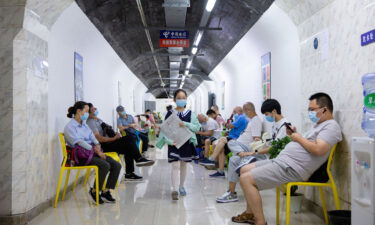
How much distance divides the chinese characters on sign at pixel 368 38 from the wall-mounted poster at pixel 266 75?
3.65 m

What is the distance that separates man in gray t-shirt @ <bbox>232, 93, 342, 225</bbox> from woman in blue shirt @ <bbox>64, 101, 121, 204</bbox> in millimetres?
2173

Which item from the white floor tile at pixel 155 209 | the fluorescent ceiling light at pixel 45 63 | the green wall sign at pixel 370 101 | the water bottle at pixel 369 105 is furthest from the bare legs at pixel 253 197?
the fluorescent ceiling light at pixel 45 63

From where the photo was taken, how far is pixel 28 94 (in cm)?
398

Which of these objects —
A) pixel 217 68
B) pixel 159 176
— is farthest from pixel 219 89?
pixel 159 176

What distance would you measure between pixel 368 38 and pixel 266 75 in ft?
13.1

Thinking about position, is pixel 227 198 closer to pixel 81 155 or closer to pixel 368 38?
pixel 81 155

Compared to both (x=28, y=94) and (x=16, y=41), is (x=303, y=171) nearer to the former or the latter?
Result: (x=28, y=94)

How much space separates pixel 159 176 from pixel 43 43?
11.7 ft

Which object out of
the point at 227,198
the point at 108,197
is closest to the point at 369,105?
the point at 227,198

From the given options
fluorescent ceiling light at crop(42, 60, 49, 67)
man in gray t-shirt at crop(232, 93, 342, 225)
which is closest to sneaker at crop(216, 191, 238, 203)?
man in gray t-shirt at crop(232, 93, 342, 225)

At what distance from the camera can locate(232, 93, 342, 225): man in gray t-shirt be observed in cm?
329

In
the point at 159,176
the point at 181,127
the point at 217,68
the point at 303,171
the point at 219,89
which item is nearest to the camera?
the point at 303,171

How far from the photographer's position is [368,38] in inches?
120

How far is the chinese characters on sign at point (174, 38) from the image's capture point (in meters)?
9.55
